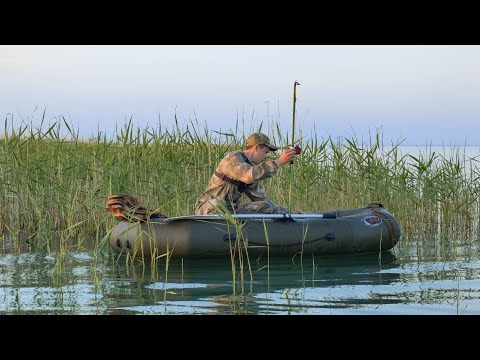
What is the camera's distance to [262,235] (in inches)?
312

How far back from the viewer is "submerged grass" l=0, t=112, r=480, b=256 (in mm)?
9375

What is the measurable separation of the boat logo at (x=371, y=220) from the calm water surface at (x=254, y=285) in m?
0.32

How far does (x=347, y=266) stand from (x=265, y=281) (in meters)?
1.23

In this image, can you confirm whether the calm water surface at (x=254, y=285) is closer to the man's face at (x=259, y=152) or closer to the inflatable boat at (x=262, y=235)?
the inflatable boat at (x=262, y=235)

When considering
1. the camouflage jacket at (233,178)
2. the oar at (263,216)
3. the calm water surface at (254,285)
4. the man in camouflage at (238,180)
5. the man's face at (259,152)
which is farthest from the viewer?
the man's face at (259,152)

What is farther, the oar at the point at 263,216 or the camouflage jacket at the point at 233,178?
the camouflage jacket at the point at 233,178

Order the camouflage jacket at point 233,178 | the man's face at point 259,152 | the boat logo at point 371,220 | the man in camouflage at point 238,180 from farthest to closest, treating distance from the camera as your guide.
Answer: the boat logo at point 371,220 < the man's face at point 259,152 < the man in camouflage at point 238,180 < the camouflage jacket at point 233,178

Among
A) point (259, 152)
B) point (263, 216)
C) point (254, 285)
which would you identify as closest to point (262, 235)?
point (263, 216)

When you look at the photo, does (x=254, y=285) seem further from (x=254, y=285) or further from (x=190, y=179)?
(x=190, y=179)

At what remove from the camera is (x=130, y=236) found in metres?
7.99

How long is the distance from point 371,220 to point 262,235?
1.24 meters

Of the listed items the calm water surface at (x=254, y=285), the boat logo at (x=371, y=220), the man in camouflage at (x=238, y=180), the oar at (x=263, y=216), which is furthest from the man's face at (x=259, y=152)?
the boat logo at (x=371, y=220)

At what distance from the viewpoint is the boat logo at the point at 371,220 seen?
8.49 meters
